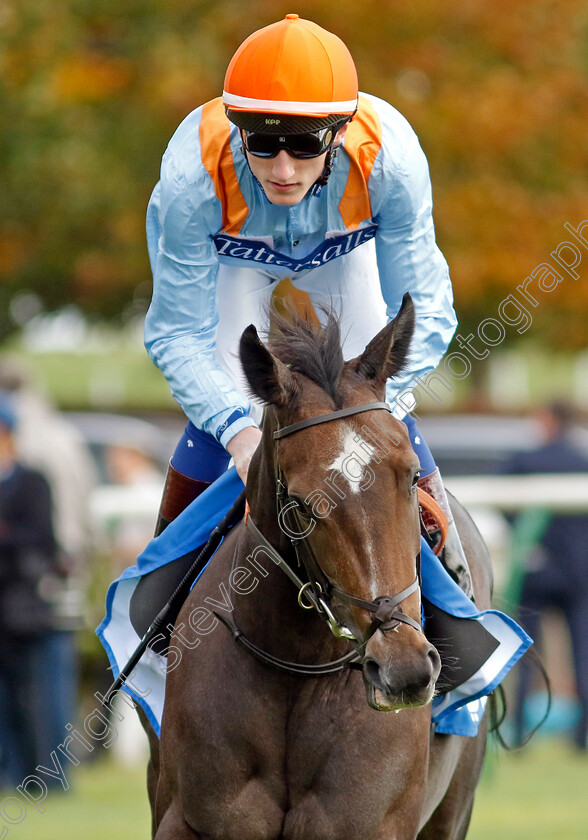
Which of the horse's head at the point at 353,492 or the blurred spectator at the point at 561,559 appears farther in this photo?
the blurred spectator at the point at 561,559

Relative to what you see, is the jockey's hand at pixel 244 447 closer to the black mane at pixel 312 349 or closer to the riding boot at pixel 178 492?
the black mane at pixel 312 349

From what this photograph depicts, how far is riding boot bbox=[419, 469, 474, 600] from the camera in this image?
444cm

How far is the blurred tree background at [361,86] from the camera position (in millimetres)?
15742

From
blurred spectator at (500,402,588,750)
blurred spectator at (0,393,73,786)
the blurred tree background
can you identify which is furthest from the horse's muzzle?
the blurred tree background

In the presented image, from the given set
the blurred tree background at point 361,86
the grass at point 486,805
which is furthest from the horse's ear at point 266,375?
the blurred tree background at point 361,86

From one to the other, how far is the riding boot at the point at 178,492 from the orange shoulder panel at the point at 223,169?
0.88 m

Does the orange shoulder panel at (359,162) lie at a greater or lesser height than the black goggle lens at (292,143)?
lesser

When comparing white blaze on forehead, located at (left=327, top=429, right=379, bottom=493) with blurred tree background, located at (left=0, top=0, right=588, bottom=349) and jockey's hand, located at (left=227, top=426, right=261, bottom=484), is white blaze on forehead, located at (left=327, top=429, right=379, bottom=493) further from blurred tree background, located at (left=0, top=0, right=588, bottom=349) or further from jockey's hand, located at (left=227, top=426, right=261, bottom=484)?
blurred tree background, located at (left=0, top=0, right=588, bottom=349)

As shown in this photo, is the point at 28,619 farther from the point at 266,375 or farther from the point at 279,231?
the point at 266,375

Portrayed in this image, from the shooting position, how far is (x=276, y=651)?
12.2 feet

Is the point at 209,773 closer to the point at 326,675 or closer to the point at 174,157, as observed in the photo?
the point at 326,675

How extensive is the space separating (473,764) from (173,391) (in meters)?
2.00

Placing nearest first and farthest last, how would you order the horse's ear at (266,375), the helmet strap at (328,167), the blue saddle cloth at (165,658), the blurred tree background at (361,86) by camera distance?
the horse's ear at (266,375) < the helmet strap at (328,167) < the blue saddle cloth at (165,658) < the blurred tree background at (361,86)

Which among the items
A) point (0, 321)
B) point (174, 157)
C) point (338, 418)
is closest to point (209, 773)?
point (338, 418)
